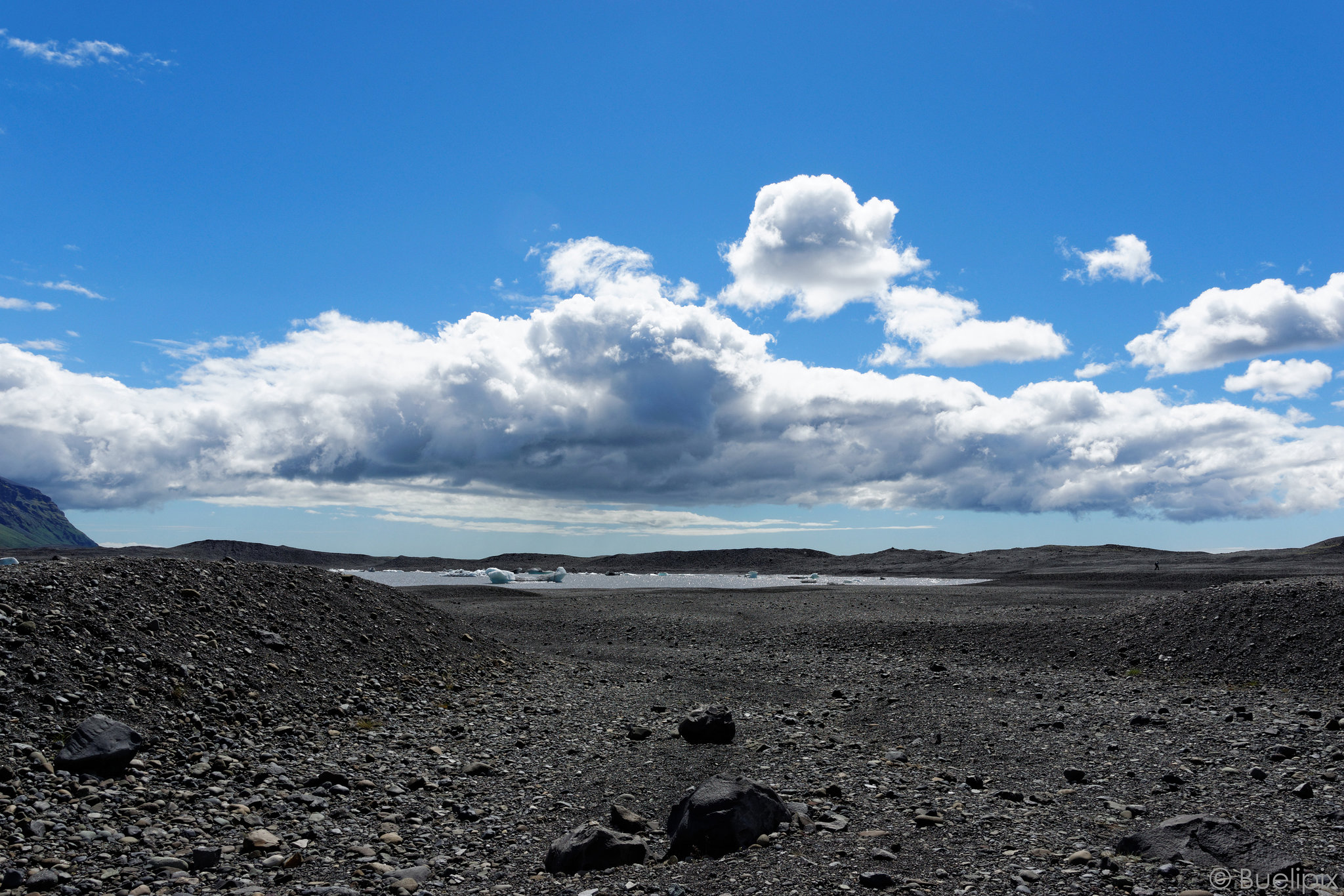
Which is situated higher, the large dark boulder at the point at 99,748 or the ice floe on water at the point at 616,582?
the large dark boulder at the point at 99,748

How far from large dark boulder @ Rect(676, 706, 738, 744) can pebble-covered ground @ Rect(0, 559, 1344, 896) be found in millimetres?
257

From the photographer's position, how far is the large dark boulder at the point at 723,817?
7098mm

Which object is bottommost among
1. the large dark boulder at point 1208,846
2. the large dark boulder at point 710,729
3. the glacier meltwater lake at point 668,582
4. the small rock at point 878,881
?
the glacier meltwater lake at point 668,582

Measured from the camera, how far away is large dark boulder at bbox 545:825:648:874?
22.6 feet

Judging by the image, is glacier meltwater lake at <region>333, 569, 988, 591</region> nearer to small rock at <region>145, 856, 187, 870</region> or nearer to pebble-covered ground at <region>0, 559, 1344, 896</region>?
pebble-covered ground at <region>0, 559, 1344, 896</region>

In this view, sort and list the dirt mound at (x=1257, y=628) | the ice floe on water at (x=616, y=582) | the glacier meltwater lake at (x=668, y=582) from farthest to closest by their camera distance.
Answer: the glacier meltwater lake at (x=668, y=582) < the ice floe on water at (x=616, y=582) < the dirt mound at (x=1257, y=628)

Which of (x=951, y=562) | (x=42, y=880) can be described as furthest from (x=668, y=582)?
(x=42, y=880)

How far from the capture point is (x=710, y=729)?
11688 mm

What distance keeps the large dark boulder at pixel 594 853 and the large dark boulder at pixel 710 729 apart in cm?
469

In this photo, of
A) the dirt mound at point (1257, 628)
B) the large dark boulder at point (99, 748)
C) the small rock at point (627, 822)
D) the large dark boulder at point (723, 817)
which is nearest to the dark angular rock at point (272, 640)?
the large dark boulder at point (99, 748)

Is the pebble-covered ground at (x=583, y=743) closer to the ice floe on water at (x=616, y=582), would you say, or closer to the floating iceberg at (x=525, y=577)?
the ice floe on water at (x=616, y=582)

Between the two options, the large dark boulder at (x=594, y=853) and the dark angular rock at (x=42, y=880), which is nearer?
the dark angular rock at (x=42, y=880)

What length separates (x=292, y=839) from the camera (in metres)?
7.73

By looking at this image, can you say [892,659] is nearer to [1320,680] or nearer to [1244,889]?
[1320,680]
